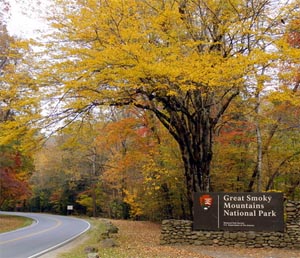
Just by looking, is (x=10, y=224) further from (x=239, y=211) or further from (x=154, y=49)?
(x=154, y=49)

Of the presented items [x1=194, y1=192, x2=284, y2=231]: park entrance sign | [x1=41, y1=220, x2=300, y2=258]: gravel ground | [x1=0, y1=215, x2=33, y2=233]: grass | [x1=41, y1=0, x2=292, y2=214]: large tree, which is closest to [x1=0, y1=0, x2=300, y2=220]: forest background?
[x1=41, y1=0, x2=292, y2=214]: large tree

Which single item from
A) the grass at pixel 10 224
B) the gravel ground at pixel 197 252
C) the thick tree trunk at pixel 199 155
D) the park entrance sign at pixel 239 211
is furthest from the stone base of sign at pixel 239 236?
the grass at pixel 10 224

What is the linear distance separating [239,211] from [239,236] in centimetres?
92

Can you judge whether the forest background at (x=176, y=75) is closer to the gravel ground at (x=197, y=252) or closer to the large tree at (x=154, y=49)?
the large tree at (x=154, y=49)

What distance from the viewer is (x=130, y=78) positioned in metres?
13.3

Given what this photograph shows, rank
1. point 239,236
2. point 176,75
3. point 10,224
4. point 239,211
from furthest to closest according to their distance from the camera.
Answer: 1. point 10,224
2. point 239,211
3. point 239,236
4. point 176,75

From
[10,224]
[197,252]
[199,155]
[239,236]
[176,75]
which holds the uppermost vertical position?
[176,75]

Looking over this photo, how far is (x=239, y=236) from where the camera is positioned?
48.9 ft

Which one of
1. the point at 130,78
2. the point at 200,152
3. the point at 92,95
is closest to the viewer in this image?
the point at 130,78

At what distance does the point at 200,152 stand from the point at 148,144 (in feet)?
32.6

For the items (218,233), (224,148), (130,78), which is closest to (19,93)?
(130,78)


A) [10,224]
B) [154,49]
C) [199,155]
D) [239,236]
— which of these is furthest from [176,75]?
[10,224]

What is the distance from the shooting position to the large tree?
41.4 feet

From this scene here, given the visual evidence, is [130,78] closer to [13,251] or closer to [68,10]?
[68,10]
